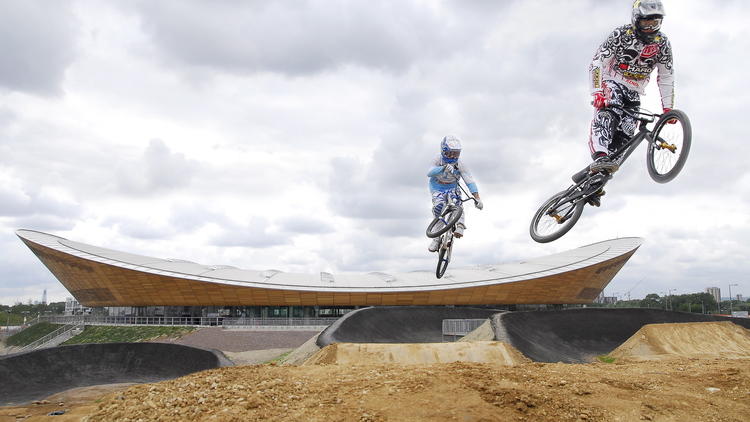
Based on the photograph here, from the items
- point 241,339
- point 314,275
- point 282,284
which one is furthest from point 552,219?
point 314,275

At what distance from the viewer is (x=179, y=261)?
67.2m

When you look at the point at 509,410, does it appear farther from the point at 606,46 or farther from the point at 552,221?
the point at 606,46

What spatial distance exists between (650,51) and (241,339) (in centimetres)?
4061

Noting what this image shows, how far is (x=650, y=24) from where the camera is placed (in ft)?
24.0

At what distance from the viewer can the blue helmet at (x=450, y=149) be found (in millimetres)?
12484

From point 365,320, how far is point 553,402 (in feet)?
75.6

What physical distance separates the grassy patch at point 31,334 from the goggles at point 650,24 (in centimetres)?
7326

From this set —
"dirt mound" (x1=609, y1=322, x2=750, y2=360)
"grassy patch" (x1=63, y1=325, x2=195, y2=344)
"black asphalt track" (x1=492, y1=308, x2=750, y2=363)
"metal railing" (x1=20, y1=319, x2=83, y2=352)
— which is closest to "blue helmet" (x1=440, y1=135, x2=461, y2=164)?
"black asphalt track" (x1=492, y1=308, x2=750, y2=363)

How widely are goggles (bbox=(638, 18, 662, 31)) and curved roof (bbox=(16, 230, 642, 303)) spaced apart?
53336 mm

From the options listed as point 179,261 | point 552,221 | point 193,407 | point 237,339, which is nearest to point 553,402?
point 552,221

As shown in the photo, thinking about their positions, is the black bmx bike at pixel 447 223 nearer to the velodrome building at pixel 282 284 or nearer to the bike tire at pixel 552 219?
the bike tire at pixel 552 219

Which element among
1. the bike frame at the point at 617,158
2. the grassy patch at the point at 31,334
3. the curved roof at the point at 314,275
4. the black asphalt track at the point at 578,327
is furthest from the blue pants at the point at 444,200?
the grassy patch at the point at 31,334

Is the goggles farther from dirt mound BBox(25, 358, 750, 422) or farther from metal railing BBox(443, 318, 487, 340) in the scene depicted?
metal railing BBox(443, 318, 487, 340)

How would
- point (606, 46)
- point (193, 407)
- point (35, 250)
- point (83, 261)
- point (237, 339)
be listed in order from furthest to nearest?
point (35, 250), point (83, 261), point (237, 339), point (193, 407), point (606, 46)
